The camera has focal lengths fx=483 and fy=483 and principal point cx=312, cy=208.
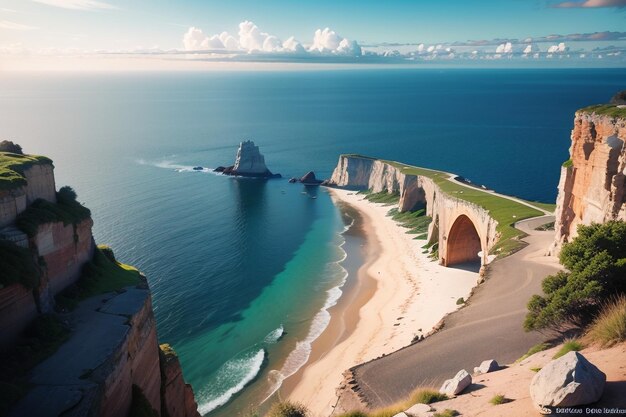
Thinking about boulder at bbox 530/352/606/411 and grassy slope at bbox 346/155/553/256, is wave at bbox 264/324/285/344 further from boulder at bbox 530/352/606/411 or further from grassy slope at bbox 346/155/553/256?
boulder at bbox 530/352/606/411

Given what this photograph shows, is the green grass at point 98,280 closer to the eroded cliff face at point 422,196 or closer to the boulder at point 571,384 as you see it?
the boulder at point 571,384

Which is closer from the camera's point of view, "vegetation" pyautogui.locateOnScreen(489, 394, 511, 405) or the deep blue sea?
"vegetation" pyautogui.locateOnScreen(489, 394, 511, 405)

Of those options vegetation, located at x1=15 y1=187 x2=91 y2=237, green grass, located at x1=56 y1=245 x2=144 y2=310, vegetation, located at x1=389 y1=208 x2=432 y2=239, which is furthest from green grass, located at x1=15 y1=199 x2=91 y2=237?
vegetation, located at x1=389 y1=208 x2=432 y2=239

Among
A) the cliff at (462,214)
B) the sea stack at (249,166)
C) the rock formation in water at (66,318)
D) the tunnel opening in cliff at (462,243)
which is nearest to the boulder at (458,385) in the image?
the rock formation in water at (66,318)

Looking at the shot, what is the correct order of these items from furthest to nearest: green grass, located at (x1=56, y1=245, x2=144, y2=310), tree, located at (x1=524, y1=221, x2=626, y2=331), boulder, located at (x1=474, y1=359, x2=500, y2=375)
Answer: green grass, located at (x1=56, y1=245, x2=144, y2=310) → tree, located at (x1=524, y1=221, x2=626, y2=331) → boulder, located at (x1=474, y1=359, x2=500, y2=375)

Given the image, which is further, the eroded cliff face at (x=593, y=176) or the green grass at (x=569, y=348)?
the eroded cliff face at (x=593, y=176)

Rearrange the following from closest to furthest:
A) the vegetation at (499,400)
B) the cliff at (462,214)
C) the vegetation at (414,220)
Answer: the vegetation at (499,400) < the cliff at (462,214) < the vegetation at (414,220)
